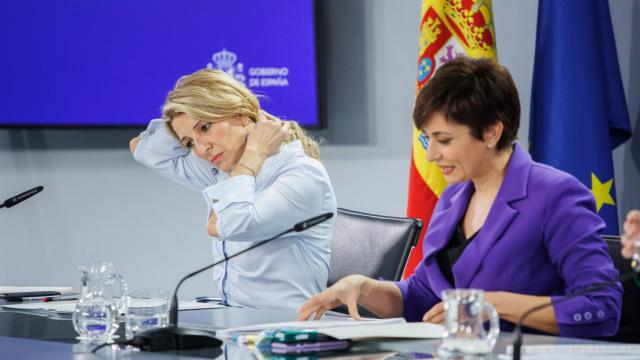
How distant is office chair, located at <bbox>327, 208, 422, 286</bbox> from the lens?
264 centimetres

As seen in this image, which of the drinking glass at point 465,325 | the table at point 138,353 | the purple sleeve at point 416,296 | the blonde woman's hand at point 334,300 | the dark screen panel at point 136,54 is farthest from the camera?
the dark screen panel at point 136,54

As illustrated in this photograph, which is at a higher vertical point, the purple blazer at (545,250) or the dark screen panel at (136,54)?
the dark screen panel at (136,54)

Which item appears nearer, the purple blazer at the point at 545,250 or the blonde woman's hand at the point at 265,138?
the purple blazer at the point at 545,250

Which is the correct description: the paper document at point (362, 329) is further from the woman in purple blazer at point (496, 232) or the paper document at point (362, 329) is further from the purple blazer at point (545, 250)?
the purple blazer at point (545, 250)

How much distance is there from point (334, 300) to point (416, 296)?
10.9 inches

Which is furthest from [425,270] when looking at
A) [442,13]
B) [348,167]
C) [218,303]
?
[348,167]

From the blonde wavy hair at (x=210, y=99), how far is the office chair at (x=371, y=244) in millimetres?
420

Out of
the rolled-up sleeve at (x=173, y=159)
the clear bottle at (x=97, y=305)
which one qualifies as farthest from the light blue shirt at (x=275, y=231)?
the clear bottle at (x=97, y=305)

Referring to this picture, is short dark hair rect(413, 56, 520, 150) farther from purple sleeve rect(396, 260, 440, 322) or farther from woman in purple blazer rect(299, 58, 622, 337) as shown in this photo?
purple sleeve rect(396, 260, 440, 322)

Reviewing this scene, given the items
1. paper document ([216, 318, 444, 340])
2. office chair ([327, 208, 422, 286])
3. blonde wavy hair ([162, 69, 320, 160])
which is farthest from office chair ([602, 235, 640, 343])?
blonde wavy hair ([162, 69, 320, 160])

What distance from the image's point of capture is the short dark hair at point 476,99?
2146 millimetres

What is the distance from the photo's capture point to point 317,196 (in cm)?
268

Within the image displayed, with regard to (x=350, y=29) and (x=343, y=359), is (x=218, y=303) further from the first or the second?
(x=350, y=29)

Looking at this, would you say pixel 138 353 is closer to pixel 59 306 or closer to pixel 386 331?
pixel 386 331
